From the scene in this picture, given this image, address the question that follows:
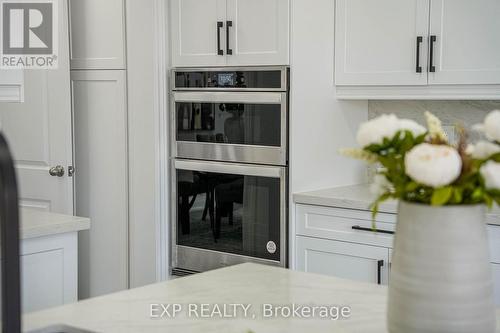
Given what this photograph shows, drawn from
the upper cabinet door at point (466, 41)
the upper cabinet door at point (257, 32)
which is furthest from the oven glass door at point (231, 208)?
the upper cabinet door at point (466, 41)

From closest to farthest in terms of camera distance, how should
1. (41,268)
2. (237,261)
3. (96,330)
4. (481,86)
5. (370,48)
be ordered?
(96,330), (41,268), (481,86), (370,48), (237,261)

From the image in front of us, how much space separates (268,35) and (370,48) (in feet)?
1.54

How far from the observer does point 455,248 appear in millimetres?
1397

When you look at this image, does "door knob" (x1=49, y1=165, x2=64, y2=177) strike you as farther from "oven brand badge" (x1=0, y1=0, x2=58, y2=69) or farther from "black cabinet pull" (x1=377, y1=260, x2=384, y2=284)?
"black cabinet pull" (x1=377, y1=260, x2=384, y2=284)

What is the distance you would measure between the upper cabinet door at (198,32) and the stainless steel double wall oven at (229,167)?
0.06 metres

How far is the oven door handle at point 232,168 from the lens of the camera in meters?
3.60

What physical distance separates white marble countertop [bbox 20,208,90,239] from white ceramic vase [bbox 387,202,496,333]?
5.55ft

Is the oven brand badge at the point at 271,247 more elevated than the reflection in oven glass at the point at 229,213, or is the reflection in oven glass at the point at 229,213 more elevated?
the reflection in oven glass at the point at 229,213

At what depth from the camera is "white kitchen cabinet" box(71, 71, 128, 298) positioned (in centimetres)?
416

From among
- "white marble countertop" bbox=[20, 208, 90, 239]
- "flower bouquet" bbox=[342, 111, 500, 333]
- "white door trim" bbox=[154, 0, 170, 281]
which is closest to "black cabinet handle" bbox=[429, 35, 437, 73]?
"white door trim" bbox=[154, 0, 170, 281]

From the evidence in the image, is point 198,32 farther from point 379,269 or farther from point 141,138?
point 379,269

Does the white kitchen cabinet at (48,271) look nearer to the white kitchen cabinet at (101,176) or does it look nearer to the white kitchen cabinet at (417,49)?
the white kitchen cabinet at (101,176)

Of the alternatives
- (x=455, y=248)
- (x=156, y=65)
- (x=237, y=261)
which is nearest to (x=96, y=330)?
(x=455, y=248)

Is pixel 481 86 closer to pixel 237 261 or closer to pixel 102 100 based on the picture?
pixel 237 261
